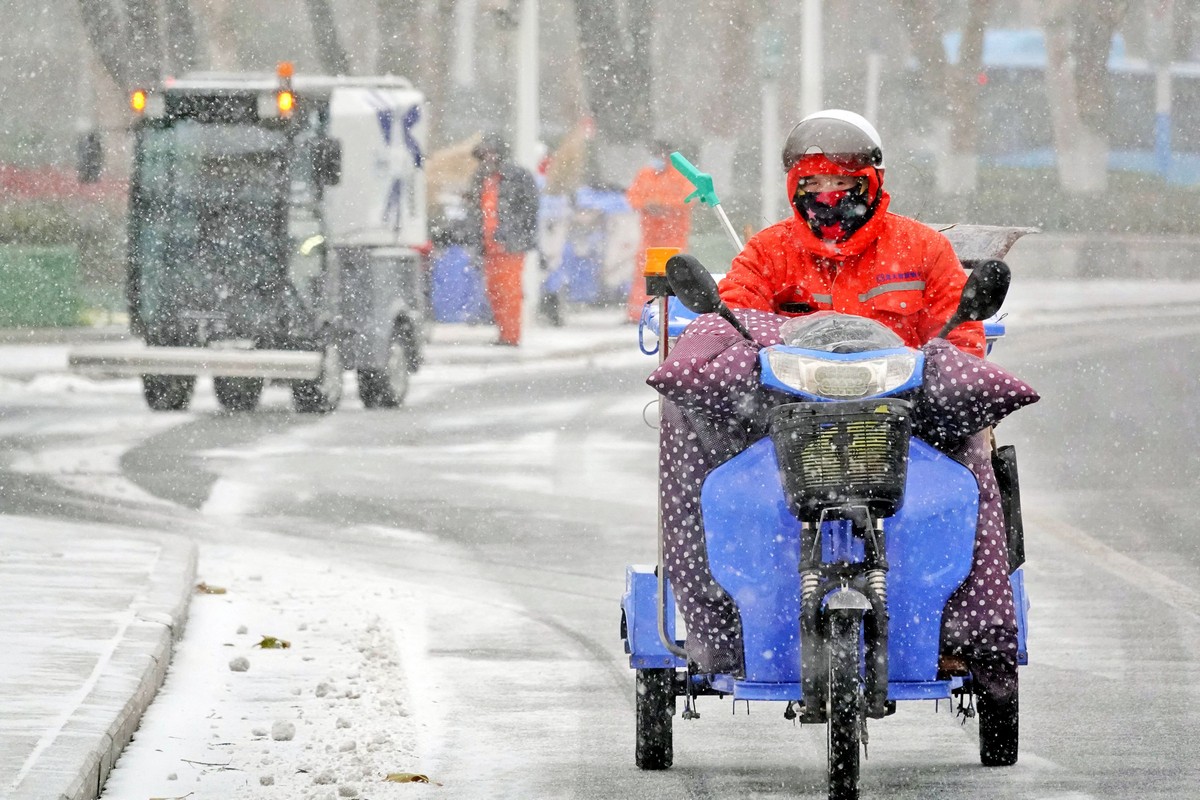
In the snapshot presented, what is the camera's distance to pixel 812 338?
5824 millimetres

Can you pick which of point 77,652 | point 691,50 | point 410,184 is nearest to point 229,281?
point 410,184

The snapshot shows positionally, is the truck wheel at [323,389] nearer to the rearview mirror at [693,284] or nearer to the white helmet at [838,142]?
the white helmet at [838,142]

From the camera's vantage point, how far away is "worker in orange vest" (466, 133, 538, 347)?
1027 inches

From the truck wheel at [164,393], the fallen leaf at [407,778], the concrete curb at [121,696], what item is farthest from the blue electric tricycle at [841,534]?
the truck wheel at [164,393]

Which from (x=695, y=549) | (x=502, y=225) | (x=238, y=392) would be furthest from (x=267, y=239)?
(x=695, y=549)

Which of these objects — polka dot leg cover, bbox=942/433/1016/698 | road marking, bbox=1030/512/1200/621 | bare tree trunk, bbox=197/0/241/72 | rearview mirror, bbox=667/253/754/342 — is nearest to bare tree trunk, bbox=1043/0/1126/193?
bare tree trunk, bbox=197/0/241/72

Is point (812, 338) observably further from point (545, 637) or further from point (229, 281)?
point (229, 281)

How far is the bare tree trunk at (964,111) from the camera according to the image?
1860 inches

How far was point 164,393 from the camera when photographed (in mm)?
20000

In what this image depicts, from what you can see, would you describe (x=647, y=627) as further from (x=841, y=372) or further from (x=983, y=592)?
(x=841, y=372)

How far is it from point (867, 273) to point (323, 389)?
13552 millimetres

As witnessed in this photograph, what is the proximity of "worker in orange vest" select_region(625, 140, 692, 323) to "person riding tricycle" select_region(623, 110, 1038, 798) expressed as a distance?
2322 centimetres

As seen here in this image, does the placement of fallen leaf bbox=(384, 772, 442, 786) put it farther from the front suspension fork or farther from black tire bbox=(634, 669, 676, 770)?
the front suspension fork

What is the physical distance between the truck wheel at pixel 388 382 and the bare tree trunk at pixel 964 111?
2821cm
